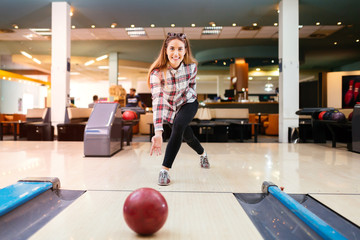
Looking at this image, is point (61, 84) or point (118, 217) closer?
point (118, 217)

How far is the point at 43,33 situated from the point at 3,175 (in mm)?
8519

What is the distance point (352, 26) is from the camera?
8305 millimetres


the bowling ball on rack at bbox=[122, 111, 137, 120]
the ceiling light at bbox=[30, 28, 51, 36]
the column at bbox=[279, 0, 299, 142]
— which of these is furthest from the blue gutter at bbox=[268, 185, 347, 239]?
the ceiling light at bbox=[30, 28, 51, 36]

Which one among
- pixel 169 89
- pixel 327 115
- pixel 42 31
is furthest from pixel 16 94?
pixel 327 115

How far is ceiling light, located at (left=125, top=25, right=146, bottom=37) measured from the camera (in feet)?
29.2

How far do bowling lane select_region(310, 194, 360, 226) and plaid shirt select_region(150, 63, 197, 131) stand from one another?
1.28m

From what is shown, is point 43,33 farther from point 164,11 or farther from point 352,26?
point 352,26

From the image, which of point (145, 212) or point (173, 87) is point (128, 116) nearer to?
point (173, 87)

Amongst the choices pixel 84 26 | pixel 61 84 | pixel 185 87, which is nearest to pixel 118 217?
pixel 185 87

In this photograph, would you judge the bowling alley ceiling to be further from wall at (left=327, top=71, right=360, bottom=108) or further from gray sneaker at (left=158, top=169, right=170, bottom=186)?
gray sneaker at (left=158, top=169, right=170, bottom=186)

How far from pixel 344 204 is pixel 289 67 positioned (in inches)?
200

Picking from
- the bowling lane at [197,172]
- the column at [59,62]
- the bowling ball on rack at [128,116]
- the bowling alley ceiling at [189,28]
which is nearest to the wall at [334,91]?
the bowling alley ceiling at [189,28]

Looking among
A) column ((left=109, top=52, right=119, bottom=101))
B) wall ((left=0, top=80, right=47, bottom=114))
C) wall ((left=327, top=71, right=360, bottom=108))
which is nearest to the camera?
wall ((left=327, top=71, right=360, bottom=108))

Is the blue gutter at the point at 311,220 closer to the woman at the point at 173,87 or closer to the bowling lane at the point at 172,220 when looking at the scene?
the bowling lane at the point at 172,220
